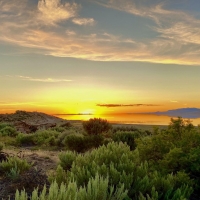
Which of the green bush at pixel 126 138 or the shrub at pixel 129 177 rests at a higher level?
Result: the shrub at pixel 129 177

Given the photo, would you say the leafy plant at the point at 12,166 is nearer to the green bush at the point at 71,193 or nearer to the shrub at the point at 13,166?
the shrub at the point at 13,166

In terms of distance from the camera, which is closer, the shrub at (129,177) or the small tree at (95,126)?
the shrub at (129,177)

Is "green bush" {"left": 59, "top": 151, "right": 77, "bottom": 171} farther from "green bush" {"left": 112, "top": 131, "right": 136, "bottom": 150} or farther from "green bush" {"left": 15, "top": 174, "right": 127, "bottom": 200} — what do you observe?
"green bush" {"left": 112, "top": 131, "right": 136, "bottom": 150}

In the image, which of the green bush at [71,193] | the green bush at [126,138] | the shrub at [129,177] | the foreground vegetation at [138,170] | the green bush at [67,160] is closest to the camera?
the green bush at [71,193]

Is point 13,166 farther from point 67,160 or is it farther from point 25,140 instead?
point 25,140

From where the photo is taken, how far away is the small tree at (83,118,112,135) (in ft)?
82.2

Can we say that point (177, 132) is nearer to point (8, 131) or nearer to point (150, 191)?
point (150, 191)

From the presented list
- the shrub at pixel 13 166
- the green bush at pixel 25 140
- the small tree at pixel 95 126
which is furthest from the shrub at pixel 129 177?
the green bush at pixel 25 140

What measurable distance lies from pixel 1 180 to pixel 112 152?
348 centimetres

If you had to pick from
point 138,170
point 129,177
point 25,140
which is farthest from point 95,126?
point 129,177

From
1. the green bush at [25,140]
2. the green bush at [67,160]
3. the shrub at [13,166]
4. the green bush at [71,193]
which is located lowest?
the green bush at [25,140]

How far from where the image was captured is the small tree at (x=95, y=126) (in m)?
25.1

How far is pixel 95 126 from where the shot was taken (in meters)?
25.3

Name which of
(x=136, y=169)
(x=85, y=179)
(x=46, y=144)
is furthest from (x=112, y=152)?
(x=46, y=144)
